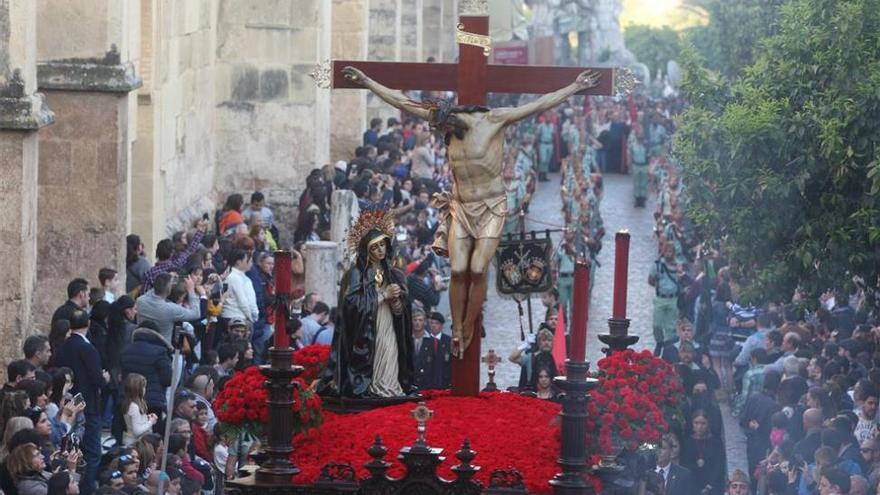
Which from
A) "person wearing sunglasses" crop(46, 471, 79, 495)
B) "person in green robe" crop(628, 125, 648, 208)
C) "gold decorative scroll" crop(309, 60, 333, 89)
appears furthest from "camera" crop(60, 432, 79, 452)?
"person in green robe" crop(628, 125, 648, 208)

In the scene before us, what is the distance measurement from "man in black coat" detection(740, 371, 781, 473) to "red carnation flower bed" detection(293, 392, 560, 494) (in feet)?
21.4

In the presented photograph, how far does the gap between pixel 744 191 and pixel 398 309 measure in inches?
272

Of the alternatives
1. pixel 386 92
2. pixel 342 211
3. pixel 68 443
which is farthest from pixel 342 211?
pixel 386 92

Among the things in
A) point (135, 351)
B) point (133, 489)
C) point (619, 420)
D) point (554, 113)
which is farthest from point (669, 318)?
point (554, 113)

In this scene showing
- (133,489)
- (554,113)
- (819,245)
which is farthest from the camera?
(554,113)

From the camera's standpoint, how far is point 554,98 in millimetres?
15188

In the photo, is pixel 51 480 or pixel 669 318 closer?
pixel 51 480

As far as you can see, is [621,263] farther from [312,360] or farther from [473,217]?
[312,360]

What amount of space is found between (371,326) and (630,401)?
1639mm

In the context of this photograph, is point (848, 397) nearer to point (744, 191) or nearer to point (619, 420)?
point (744, 191)

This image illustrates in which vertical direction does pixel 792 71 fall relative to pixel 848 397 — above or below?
above

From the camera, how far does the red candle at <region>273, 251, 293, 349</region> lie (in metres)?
13.7

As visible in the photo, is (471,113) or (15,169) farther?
(15,169)

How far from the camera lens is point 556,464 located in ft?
45.1
